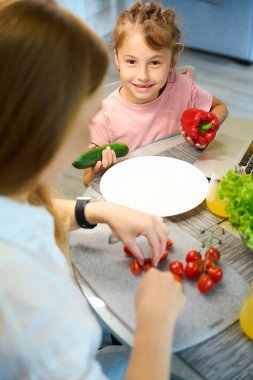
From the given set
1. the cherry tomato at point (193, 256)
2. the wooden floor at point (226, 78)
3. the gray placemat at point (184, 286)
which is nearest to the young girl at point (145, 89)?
the gray placemat at point (184, 286)

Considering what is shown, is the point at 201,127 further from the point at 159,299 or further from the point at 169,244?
the point at 159,299

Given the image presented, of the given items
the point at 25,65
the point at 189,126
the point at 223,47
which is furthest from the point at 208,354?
the point at 223,47

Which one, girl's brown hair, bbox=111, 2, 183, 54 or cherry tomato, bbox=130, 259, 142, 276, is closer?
cherry tomato, bbox=130, 259, 142, 276

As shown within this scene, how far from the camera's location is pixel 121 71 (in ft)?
5.29

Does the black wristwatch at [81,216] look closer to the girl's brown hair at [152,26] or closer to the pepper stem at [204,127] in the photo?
the pepper stem at [204,127]

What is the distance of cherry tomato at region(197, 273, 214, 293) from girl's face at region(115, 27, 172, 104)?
87 centimetres

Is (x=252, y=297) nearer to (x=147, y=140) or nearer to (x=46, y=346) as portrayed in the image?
(x=46, y=346)

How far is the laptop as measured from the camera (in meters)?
1.35

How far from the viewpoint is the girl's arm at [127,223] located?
100 centimetres

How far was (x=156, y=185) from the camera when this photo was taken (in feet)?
4.16

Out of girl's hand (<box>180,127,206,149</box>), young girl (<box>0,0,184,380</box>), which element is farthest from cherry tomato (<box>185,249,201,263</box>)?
girl's hand (<box>180,127,206,149</box>)

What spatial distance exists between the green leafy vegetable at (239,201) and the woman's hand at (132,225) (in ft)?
0.54

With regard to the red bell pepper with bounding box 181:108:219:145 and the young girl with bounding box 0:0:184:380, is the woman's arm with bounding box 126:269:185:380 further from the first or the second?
the red bell pepper with bounding box 181:108:219:145

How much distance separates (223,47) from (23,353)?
381cm
